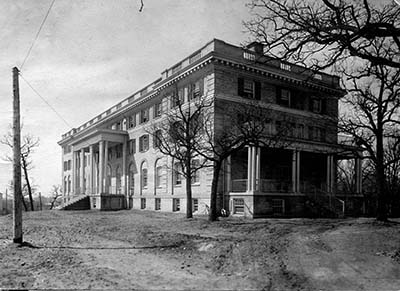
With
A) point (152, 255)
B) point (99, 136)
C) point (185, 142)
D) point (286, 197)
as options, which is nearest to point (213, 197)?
point (185, 142)

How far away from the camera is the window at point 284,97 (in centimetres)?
3127

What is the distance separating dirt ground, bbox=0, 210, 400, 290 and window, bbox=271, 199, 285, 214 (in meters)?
8.71

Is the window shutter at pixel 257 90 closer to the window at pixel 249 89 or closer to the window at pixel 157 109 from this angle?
the window at pixel 249 89

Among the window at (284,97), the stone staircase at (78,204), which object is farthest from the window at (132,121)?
the window at (284,97)

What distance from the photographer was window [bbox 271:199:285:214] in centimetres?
2552

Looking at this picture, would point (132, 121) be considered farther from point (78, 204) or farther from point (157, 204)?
point (157, 204)

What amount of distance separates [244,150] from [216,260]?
694 inches

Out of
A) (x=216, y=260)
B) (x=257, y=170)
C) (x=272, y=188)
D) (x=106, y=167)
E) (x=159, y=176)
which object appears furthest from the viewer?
(x=106, y=167)

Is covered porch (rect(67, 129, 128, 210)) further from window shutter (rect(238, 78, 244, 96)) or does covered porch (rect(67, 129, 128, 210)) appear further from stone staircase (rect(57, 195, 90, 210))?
window shutter (rect(238, 78, 244, 96))

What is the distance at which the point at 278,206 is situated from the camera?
25.8 meters

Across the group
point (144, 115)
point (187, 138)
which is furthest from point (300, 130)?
point (144, 115)

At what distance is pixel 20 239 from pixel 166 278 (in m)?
8.08

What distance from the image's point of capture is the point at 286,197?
85.5 ft

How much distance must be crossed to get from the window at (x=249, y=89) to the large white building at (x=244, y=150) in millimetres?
79
